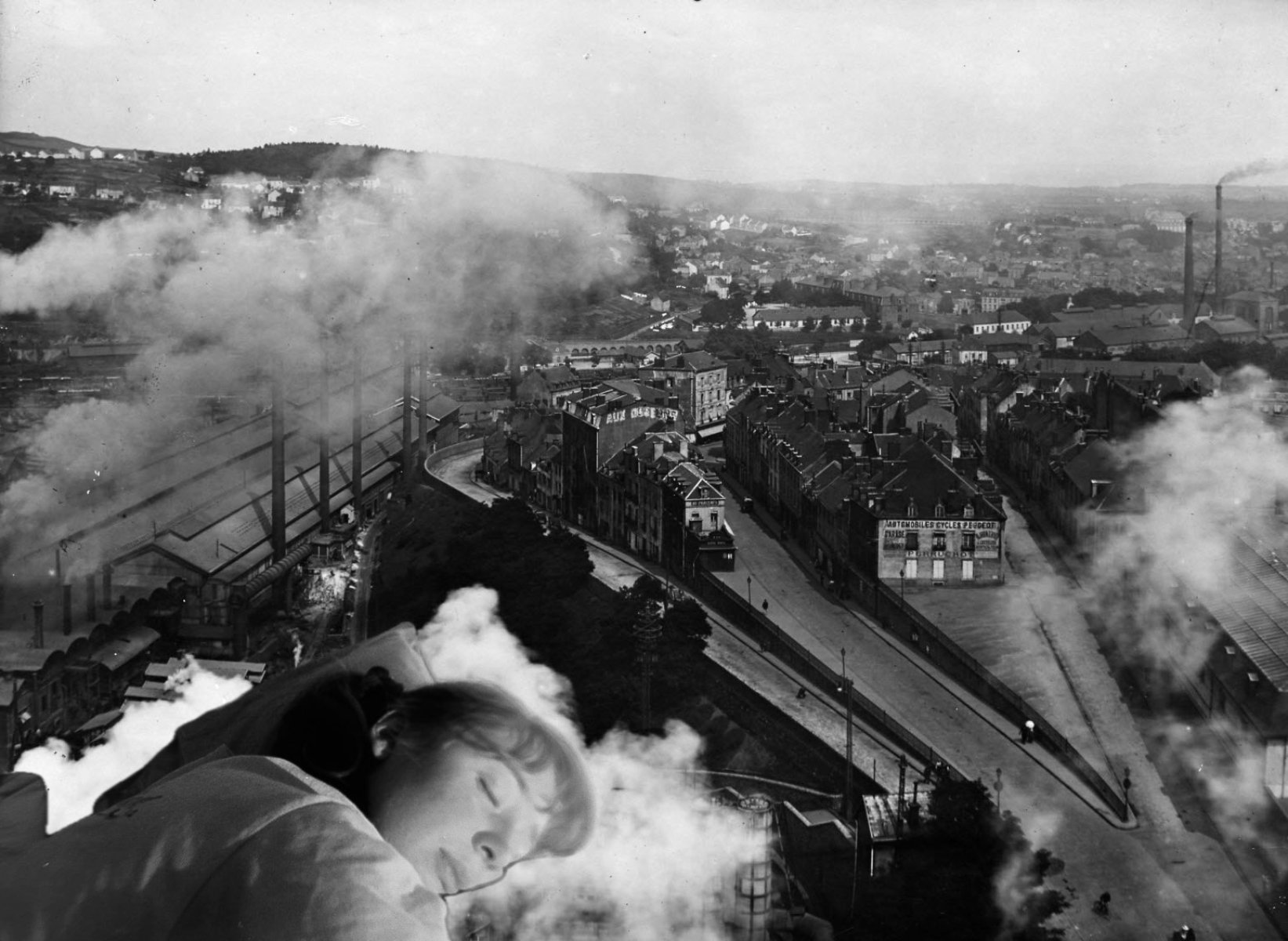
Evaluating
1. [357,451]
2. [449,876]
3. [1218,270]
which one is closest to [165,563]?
[357,451]

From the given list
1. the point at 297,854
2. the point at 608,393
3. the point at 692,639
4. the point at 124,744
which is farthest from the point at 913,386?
the point at 297,854

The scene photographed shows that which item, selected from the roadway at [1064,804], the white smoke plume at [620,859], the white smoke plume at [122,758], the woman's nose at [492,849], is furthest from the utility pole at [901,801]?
the woman's nose at [492,849]

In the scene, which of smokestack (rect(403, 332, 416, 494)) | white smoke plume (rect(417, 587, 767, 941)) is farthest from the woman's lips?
smokestack (rect(403, 332, 416, 494))

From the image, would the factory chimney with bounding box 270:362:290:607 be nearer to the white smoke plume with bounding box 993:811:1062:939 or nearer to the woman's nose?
the white smoke plume with bounding box 993:811:1062:939

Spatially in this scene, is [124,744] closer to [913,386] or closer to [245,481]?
[245,481]

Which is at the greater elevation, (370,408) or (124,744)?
(124,744)

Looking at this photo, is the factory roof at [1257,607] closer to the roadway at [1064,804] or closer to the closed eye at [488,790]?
the roadway at [1064,804]
